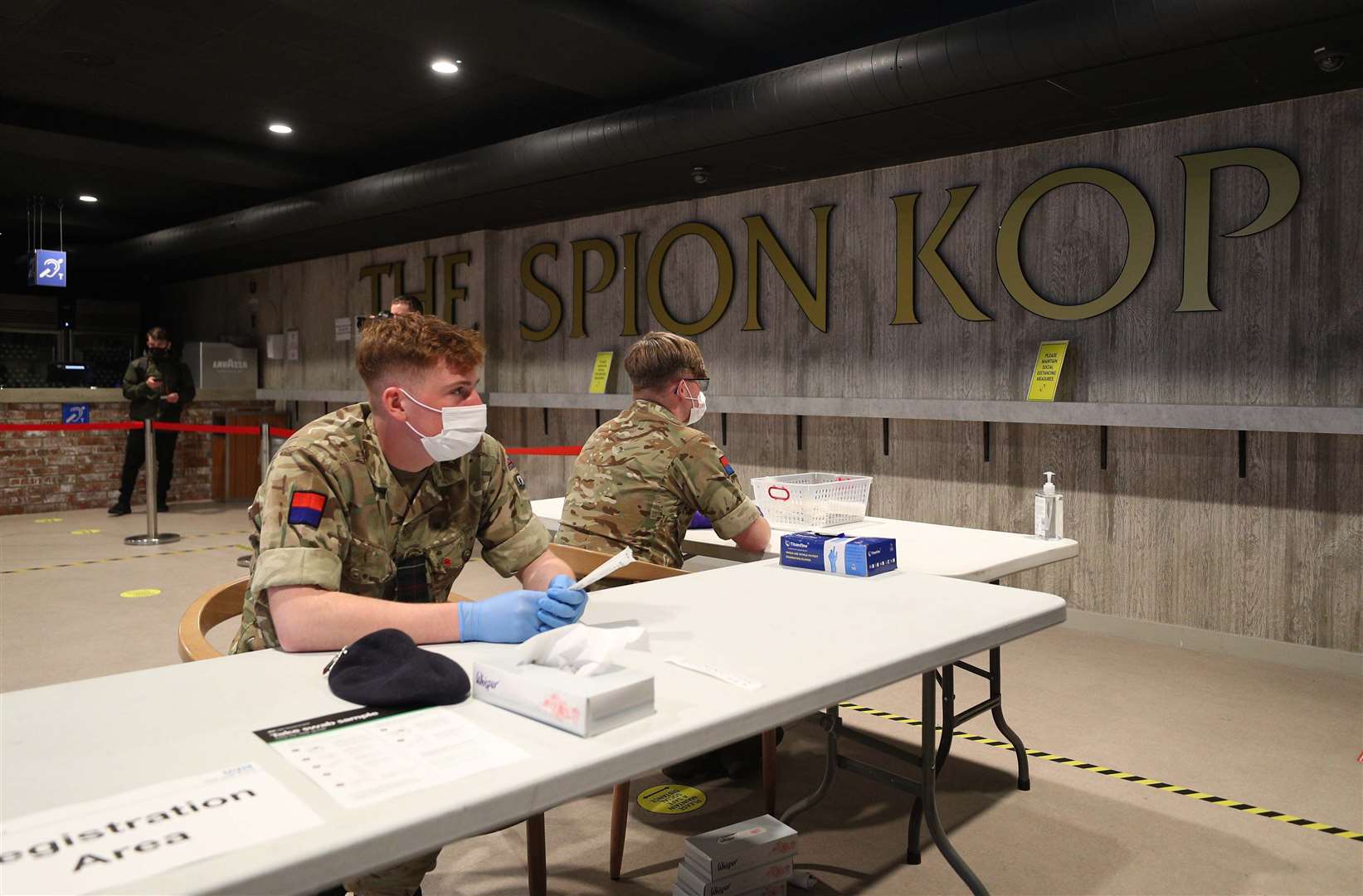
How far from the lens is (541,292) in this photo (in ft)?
25.4

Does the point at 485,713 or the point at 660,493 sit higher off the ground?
the point at 660,493

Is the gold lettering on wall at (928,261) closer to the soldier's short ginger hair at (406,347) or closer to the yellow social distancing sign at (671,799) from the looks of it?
the yellow social distancing sign at (671,799)

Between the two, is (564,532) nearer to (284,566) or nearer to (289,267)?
(284,566)

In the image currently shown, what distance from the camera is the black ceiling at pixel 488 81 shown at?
4152 mm

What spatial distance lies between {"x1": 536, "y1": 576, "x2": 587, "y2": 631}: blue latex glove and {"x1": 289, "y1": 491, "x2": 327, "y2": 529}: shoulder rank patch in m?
0.44

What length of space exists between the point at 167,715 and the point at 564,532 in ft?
6.00

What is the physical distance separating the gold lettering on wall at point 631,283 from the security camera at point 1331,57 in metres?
4.28

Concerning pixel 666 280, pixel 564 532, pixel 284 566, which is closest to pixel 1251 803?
pixel 564 532

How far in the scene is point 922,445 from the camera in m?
5.67

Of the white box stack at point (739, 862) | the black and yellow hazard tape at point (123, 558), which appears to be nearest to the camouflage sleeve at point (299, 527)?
the white box stack at point (739, 862)

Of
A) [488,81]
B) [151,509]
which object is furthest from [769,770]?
[151,509]

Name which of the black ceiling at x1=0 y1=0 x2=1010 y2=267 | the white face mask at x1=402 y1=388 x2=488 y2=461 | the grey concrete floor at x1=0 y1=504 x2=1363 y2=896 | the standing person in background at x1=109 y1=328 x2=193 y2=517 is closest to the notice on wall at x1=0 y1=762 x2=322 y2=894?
the grey concrete floor at x1=0 y1=504 x2=1363 y2=896

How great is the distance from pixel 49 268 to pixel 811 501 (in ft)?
30.3

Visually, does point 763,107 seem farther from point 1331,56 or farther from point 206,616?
point 206,616
